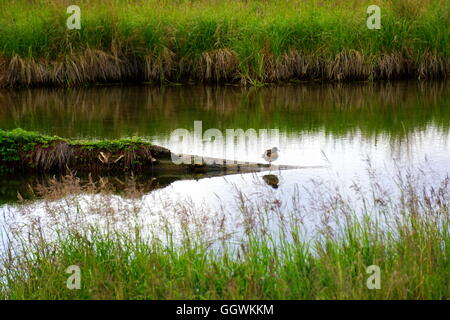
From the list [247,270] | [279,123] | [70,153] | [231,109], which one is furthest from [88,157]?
[231,109]

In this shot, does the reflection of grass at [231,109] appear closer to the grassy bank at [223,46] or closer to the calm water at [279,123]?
the calm water at [279,123]

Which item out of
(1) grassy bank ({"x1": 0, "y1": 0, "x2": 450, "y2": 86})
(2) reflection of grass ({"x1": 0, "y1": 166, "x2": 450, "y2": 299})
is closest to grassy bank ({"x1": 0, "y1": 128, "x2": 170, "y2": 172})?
(2) reflection of grass ({"x1": 0, "y1": 166, "x2": 450, "y2": 299})

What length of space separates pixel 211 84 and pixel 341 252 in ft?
41.5

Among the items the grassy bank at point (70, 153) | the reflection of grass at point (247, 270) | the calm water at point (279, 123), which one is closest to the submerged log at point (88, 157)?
the grassy bank at point (70, 153)

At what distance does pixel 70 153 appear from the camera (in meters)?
9.30

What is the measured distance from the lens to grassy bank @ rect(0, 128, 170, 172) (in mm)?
9242

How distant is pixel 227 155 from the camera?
1012cm

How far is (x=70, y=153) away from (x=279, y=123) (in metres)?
4.49

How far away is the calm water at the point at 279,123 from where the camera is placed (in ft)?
28.5

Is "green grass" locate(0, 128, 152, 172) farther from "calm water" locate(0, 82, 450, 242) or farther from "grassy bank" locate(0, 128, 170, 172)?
"calm water" locate(0, 82, 450, 242)

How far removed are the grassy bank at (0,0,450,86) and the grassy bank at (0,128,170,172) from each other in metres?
7.69

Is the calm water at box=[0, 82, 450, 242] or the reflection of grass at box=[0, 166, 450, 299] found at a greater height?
the calm water at box=[0, 82, 450, 242]
